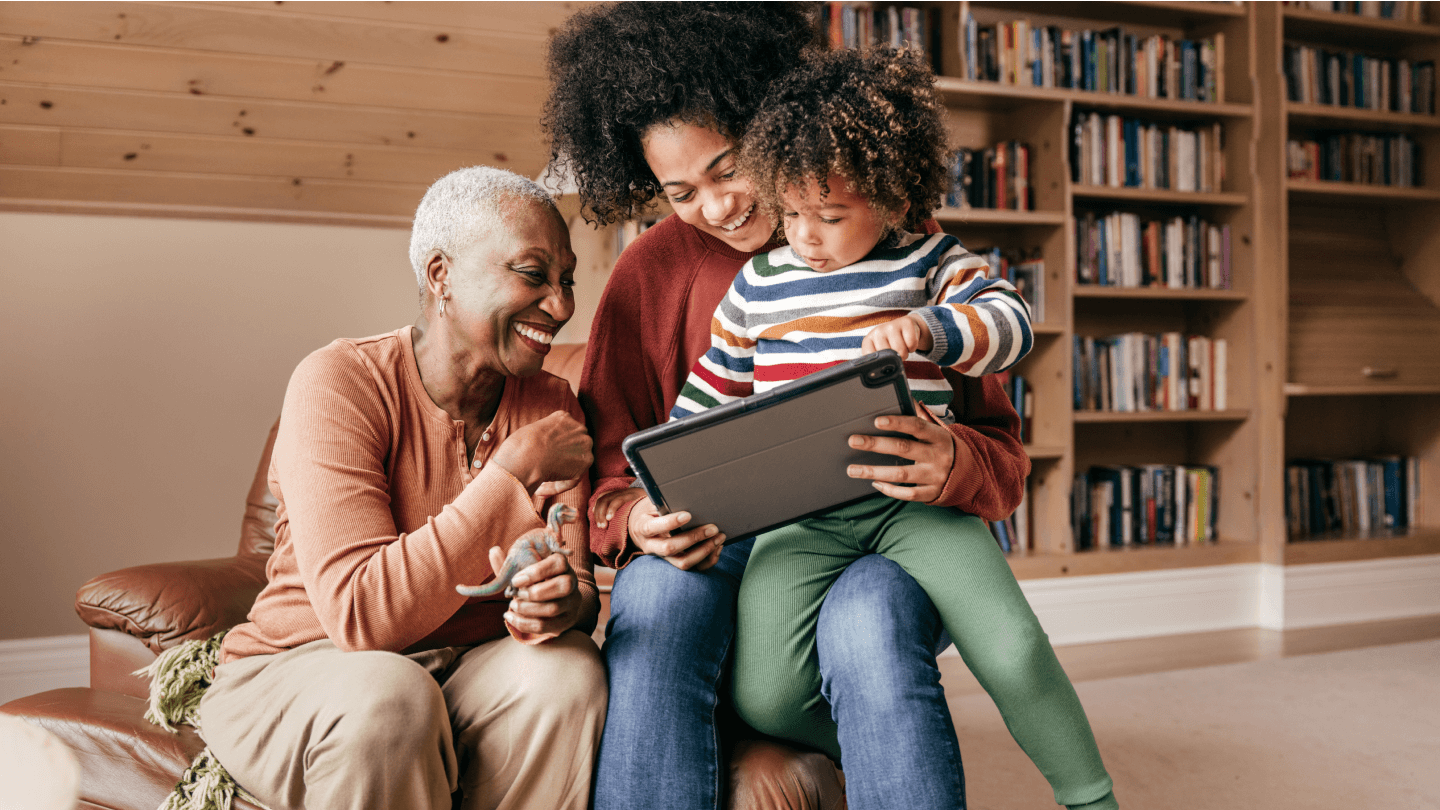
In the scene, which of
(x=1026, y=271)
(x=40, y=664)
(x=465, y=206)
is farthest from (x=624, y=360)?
(x=40, y=664)

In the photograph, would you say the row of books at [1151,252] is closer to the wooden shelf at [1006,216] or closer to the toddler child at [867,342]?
the wooden shelf at [1006,216]

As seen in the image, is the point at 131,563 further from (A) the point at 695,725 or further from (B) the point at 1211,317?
(B) the point at 1211,317

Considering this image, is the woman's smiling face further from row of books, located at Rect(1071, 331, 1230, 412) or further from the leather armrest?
row of books, located at Rect(1071, 331, 1230, 412)

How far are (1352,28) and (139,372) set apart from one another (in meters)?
4.36

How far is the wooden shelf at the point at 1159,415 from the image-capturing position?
320cm

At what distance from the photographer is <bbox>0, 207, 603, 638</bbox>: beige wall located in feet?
8.91

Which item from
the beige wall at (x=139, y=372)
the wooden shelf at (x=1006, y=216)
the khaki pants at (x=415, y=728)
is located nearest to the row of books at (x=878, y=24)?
the wooden shelf at (x=1006, y=216)

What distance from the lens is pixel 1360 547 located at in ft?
11.3

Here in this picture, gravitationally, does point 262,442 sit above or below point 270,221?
below

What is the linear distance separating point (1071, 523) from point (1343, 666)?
2.84 ft

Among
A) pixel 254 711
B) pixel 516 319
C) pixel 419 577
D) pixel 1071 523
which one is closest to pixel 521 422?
pixel 516 319

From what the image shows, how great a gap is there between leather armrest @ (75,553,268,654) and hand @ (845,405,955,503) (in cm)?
115

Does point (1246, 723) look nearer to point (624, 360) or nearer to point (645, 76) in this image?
point (624, 360)

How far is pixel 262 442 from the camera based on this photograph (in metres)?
2.96
